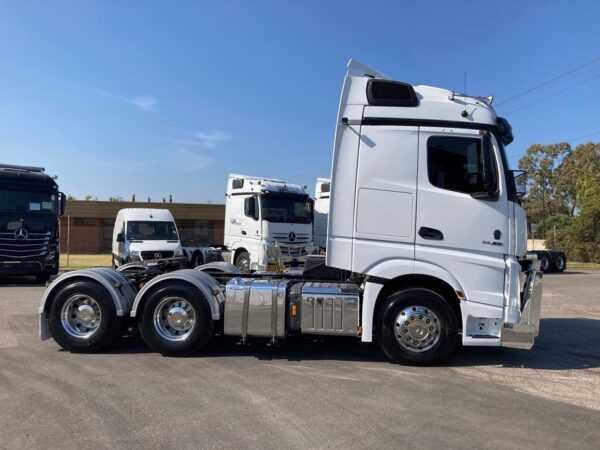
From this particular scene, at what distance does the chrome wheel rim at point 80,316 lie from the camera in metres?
7.06

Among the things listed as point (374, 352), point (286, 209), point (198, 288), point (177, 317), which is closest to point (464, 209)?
point (374, 352)

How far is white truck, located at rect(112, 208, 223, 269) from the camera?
1775cm

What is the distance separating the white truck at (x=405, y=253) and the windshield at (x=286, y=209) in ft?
31.2

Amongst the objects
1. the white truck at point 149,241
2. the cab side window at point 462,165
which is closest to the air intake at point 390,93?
the cab side window at point 462,165

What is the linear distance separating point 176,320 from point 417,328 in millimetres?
3248

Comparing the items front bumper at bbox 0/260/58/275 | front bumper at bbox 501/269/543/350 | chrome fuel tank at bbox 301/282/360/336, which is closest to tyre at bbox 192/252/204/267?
front bumper at bbox 0/260/58/275

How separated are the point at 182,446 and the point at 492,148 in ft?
16.0

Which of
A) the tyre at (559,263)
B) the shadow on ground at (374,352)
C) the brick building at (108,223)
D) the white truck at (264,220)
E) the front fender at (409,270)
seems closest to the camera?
the front fender at (409,270)

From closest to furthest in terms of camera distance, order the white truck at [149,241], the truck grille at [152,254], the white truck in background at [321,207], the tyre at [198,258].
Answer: the truck grille at [152,254] < the white truck at [149,241] < the tyre at [198,258] < the white truck in background at [321,207]

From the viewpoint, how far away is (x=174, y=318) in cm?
689

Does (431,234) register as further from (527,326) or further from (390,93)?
(390,93)

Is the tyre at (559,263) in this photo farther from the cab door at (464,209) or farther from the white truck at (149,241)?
the cab door at (464,209)

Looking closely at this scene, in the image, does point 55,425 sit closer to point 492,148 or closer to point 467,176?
point 467,176

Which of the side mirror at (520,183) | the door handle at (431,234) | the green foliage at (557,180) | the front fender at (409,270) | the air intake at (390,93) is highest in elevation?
the green foliage at (557,180)
